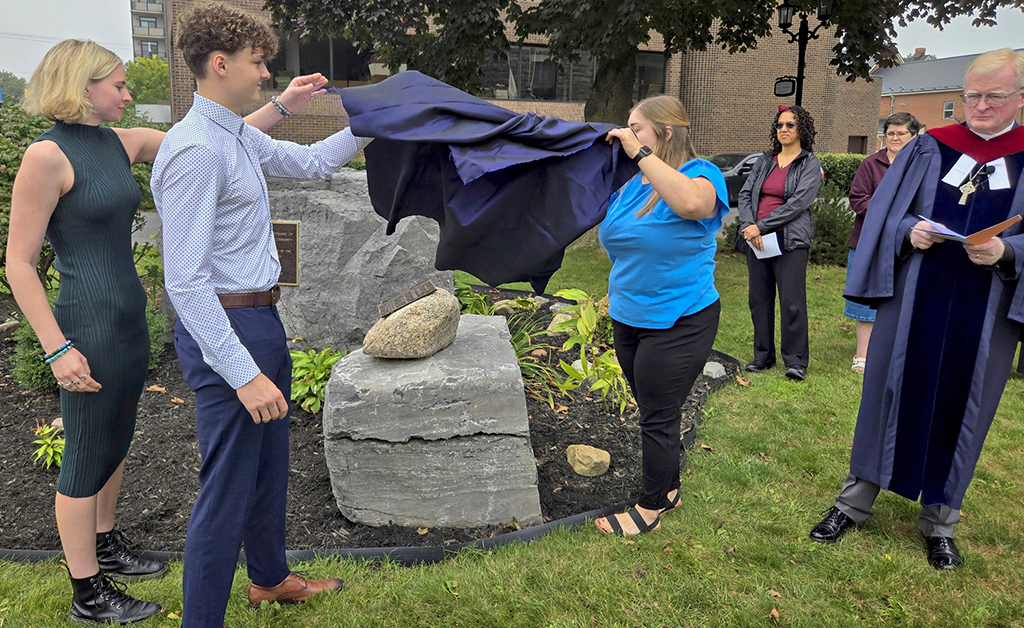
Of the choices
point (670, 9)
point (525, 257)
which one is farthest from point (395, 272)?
point (670, 9)

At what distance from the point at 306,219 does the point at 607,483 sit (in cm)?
316

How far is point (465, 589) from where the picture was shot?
3090mm

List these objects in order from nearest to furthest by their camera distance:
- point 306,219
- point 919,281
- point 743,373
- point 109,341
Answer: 1. point 109,341
2. point 919,281
3. point 306,219
4. point 743,373

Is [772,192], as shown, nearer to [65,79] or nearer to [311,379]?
[311,379]

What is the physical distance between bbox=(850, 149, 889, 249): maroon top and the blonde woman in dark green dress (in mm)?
5032

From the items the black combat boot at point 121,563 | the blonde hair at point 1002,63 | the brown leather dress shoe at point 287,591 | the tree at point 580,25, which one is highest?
the tree at point 580,25

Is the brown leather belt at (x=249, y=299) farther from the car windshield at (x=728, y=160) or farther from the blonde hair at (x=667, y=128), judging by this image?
the car windshield at (x=728, y=160)

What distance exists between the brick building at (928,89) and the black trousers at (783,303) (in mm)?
62744

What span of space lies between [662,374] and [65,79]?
2648mm

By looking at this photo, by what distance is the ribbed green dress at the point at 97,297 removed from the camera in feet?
8.82

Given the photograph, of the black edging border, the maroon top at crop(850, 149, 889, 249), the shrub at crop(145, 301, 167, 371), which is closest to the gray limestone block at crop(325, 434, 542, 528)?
the black edging border

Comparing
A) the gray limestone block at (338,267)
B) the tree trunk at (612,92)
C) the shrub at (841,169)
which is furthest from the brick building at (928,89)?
the gray limestone block at (338,267)

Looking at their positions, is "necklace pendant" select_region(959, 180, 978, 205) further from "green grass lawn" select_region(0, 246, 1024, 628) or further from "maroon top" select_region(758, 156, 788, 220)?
"maroon top" select_region(758, 156, 788, 220)

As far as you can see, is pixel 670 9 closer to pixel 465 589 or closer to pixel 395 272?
pixel 395 272
